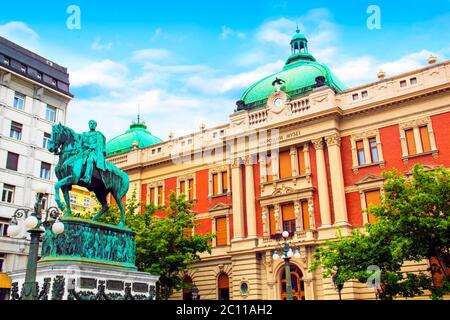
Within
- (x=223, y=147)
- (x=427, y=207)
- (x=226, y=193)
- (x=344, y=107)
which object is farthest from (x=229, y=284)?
(x=427, y=207)

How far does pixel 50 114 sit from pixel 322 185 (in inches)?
990

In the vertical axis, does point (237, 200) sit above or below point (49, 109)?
below

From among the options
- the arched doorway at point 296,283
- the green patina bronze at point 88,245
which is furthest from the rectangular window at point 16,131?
the green patina bronze at point 88,245

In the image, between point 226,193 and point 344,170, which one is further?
point 226,193

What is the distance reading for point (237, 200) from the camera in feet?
121

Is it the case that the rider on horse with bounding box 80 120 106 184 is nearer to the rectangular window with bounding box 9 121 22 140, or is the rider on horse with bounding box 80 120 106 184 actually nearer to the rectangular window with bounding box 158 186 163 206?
the rectangular window with bounding box 158 186 163 206

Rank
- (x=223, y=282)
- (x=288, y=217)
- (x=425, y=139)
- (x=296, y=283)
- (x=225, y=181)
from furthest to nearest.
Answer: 1. (x=225, y=181)
2. (x=223, y=282)
3. (x=288, y=217)
4. (x=296, y=283)
5. (x=425, y=139)

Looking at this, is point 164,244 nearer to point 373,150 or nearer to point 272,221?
point 272,221

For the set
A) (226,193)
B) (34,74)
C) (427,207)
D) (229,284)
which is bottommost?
(229,284)

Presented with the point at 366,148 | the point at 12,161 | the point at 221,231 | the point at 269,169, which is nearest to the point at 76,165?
the point at 269,169

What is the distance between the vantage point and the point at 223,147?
38.9 meters

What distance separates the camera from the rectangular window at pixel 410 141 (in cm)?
3139
